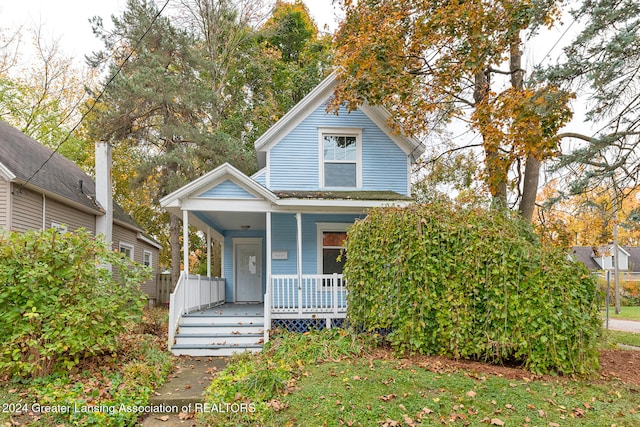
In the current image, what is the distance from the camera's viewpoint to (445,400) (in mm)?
5047

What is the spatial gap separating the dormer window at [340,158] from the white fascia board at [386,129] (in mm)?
589

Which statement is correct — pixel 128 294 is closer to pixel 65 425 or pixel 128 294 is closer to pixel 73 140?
pixel 65 425

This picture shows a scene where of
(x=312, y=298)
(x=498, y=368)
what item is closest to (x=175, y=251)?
(x=312, y=298)

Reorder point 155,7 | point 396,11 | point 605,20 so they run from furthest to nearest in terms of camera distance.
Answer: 1. point 155,7
2. point 396,11
3. point 605,20

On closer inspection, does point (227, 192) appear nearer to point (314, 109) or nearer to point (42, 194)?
point (314, 109)

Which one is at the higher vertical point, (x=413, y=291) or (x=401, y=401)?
(x=413, y=291)

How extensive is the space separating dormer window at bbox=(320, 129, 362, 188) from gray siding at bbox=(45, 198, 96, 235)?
753 cm

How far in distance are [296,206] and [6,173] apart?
6.78m

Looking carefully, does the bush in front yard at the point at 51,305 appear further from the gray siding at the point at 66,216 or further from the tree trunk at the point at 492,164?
the tree trunk at the point at 492,164

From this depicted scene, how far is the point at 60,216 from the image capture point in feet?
40.3

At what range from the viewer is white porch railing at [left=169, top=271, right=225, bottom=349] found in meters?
8.54

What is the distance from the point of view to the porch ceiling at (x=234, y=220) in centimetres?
1107

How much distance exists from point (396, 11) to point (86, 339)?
10617 mm

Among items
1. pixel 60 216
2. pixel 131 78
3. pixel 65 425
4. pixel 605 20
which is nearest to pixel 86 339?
pixel 65 425
